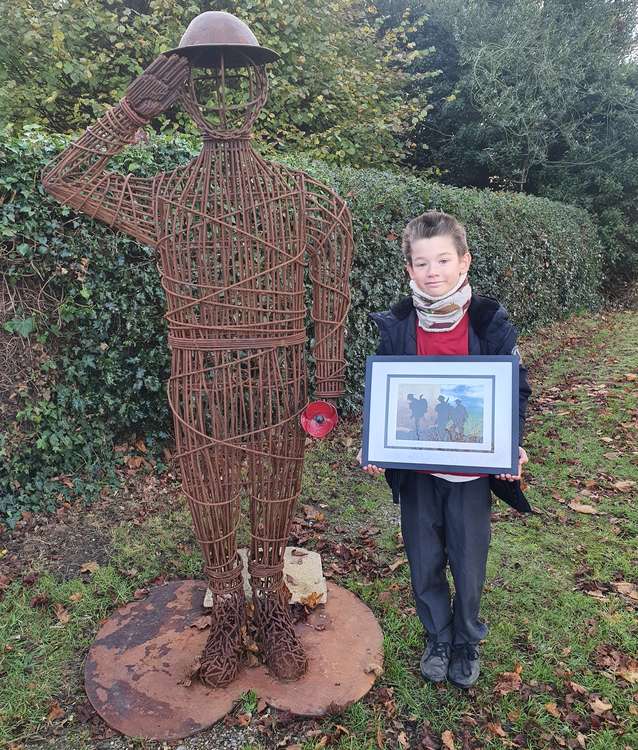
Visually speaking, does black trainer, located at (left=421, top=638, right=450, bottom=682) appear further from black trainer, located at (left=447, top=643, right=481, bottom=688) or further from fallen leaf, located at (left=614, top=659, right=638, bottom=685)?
fallen leaf, located at (left=614, top=659, right=638, bottom=685)

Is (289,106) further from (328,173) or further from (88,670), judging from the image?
(88,670)

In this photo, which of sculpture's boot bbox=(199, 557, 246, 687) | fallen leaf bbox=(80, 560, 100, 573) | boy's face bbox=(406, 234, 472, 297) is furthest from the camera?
fallen leaf bbox=(80, 560, 100, 573)

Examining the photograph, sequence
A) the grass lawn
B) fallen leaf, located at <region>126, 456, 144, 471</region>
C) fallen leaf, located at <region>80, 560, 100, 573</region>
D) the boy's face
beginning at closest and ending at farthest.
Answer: the boy's face
the grass lawn
fallen leaf, located at <region>80, 560, 100, 573</region>
fallen leaf, located at <region>126, 456, 144, 471</region>

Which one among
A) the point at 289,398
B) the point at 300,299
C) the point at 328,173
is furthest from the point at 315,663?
the point at 328,173

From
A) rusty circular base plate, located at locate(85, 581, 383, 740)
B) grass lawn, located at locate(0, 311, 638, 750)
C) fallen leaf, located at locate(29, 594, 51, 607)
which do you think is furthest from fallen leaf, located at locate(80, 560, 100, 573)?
rusty circular base plate, located at locate(85, 581, 383, 740)

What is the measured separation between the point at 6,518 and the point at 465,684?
302cm

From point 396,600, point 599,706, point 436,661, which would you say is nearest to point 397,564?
point 396,600

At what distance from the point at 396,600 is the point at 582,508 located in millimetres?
1826

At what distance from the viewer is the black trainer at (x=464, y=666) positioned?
258cm

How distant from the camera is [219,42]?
2.05 meters

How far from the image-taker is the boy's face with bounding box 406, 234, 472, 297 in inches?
85.4

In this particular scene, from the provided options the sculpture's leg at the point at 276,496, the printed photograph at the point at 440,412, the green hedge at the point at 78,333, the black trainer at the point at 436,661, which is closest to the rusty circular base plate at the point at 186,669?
the sculpture's leg at the point at 276,496

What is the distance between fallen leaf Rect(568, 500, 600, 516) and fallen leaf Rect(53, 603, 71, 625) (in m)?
3.46

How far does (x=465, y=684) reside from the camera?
2.57 m
